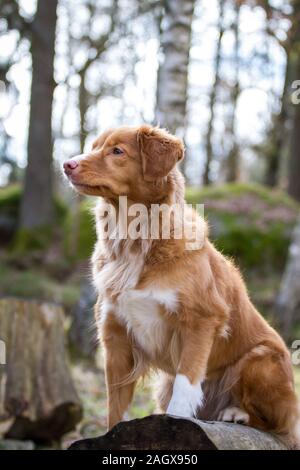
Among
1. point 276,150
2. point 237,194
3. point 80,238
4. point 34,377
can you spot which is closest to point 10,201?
point 80,238

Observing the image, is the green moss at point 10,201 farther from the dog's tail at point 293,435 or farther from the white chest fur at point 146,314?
the dog's tail at point 293,435

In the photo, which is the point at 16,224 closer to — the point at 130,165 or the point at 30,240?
the point at 30,240

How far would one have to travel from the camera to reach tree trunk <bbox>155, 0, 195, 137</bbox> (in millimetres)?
8570

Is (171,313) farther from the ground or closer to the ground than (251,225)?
farther from the ground

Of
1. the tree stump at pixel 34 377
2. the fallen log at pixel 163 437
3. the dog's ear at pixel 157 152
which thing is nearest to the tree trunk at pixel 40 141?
the tree stump at pixel 34 377

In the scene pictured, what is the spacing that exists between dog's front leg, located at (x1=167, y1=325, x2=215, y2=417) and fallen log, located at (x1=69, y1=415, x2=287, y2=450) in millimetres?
363

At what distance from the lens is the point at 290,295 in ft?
39.7

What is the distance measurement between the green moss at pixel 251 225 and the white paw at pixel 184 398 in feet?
30.3

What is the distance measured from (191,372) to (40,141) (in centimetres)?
1414

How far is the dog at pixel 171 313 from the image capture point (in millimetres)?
4180

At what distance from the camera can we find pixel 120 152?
14.3 feet

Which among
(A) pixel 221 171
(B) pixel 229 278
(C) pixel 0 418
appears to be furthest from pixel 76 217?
(A) pixel 221 171

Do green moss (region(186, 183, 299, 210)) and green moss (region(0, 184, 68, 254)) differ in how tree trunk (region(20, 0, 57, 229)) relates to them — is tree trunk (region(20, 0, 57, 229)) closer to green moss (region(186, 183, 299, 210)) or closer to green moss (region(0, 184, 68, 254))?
green moss (region(0, 184, 68, 254))

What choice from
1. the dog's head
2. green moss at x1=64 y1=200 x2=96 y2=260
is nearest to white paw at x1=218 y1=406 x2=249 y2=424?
the dog's head
